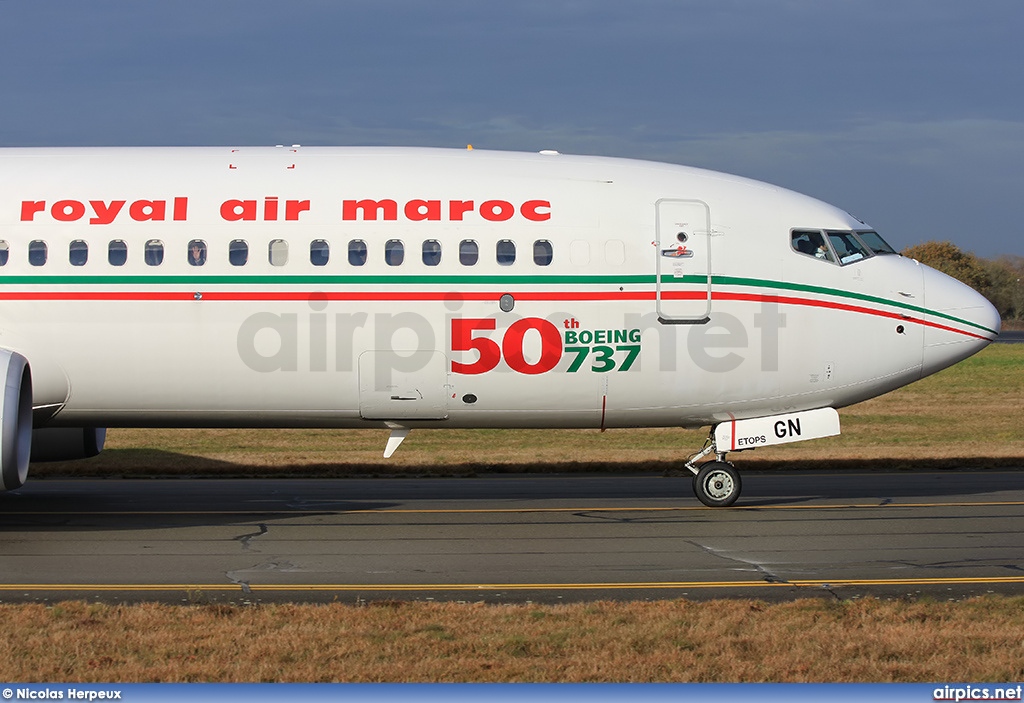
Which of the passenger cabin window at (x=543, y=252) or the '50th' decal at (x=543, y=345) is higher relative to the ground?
the passenger cabin window at (x=543, y=252)

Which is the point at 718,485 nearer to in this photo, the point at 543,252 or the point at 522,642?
the point at 543,252

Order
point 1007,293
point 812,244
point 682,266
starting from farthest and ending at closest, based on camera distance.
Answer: point 1007,293 → point 812,244 → point 682,266

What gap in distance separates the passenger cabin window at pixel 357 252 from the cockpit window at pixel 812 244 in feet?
20.0

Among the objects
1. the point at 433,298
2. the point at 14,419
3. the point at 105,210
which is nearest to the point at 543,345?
the point at 433,298

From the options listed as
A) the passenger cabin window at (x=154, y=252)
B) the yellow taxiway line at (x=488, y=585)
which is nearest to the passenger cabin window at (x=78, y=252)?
the passenger cabin window at (x=154, y=252)

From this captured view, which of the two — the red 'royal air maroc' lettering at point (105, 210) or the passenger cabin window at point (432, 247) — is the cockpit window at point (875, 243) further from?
the red 'royal air maroc' lettering at point (105, 210)

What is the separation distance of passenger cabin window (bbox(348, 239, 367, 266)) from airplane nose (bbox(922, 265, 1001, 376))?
794 cm

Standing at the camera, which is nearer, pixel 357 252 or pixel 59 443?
pixel 357 252

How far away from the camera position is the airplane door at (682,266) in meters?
17.3

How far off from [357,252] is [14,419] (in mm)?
4892

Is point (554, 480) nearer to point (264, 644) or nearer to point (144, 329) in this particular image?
point (144, 329)

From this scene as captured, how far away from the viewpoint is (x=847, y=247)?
1797cm

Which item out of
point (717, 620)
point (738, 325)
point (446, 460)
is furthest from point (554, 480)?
point (717, 620)

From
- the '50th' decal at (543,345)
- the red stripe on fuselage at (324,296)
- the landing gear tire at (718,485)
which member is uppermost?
the red stripe on fuselage at (324,296)
